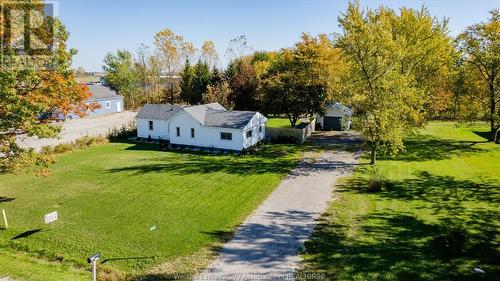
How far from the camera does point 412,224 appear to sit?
16594 millimetres

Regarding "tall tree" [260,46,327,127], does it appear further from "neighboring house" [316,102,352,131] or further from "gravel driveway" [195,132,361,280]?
"gravel driveway" [195,132,361,280]

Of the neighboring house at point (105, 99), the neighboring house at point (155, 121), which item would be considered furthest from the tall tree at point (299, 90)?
the neighboring house at point (105, 99)

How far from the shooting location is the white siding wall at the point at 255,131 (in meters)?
32.2

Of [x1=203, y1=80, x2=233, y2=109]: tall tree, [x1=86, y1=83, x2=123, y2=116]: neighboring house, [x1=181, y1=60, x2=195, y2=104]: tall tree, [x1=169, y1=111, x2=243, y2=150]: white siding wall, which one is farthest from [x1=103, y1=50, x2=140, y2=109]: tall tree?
[x1=169, y1=111, x2=243, y2=150]: white siding wall

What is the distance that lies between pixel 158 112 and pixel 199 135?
274 inches

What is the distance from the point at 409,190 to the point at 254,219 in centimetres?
1087

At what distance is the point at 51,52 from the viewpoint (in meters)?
16.6

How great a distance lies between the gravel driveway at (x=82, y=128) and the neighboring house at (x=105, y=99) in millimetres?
1418

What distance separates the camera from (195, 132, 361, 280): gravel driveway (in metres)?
→ 12.8

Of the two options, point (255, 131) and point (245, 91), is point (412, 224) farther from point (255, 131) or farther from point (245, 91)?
point (245, 91)

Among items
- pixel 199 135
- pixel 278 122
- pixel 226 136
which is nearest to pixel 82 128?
pixel 199 135

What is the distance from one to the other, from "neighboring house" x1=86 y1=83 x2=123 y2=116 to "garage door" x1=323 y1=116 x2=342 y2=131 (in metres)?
36.5

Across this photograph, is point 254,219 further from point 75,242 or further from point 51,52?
point 51,52

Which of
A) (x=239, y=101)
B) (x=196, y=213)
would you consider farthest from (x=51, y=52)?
(x=239, y=101)
